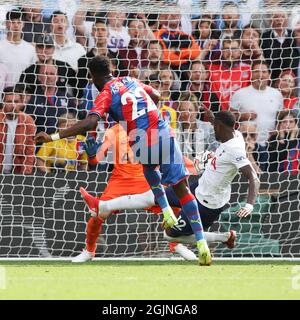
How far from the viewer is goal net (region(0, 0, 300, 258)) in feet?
38.1

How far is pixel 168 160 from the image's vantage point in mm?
9688

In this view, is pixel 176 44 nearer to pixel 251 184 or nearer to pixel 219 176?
pixel 219 176

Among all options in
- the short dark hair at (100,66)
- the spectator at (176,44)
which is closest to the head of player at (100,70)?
the short dark hair at (100,66)

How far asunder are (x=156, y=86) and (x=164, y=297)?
6.15 m

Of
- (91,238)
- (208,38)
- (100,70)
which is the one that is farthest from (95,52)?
(91,238)

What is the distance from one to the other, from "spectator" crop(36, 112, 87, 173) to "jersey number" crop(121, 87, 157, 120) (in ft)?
8.11

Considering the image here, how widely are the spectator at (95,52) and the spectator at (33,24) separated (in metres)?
0.61

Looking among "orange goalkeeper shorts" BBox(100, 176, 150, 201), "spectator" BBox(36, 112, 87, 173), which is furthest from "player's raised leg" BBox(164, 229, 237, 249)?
"spectator" BBox(36, 112, 87, 173)

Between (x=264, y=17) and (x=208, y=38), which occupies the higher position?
(x=264, y=17)

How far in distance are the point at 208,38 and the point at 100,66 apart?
3.61 m

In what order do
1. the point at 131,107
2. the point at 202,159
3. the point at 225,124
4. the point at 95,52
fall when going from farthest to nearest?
the point at 95,52
the point at 202,159
the point at 225,124
the point at 131,107

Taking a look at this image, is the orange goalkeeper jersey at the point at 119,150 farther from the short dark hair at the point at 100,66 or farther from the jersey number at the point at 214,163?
the short dark hair at the point at 100,66

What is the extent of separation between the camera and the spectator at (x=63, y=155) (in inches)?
482

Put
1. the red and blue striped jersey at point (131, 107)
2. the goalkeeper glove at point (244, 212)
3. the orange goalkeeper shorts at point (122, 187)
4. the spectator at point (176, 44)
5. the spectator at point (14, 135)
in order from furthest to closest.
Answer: the spectator at point (176, 44), the spectator at point (14, 135), the orange goalkeeper shorts at point (122, 187), the red and blue striped jersey at point (131, 107), the goalkeeper glove at point (244, 212)
